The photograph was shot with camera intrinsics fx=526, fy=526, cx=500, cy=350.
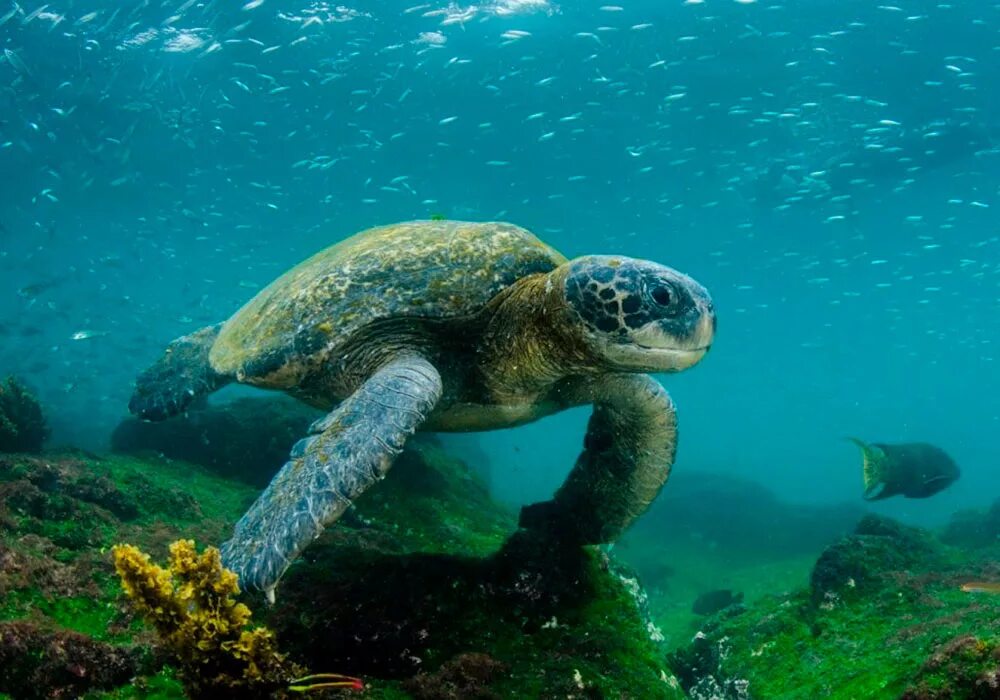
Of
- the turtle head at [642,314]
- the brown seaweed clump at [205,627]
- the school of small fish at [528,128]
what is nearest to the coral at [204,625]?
the brown seaweed clump at [205,627]

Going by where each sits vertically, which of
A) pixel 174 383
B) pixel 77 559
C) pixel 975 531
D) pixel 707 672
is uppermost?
pixel 77 559

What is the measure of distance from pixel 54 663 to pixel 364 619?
54.2 inches

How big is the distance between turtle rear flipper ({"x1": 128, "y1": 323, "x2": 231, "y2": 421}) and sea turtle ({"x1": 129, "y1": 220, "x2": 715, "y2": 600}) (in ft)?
3.65

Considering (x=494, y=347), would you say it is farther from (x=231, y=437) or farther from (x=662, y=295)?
(x=231, y=437)

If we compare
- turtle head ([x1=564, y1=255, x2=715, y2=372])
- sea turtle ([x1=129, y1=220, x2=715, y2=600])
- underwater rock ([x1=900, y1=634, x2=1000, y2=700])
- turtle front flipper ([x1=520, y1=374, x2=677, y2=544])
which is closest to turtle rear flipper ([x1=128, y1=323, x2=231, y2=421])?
sea turtle ([x1=129, y1=220, x2=715, y2=600])

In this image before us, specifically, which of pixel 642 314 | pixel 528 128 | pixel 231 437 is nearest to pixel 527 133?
pixel 528 128

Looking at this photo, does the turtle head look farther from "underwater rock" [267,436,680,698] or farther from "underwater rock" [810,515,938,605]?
"underwater rock" [810,515,938,605]

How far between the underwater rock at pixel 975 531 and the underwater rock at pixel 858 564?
9.99 metres

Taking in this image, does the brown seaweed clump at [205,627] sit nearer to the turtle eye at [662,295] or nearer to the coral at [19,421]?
the turtle eye at [662,295]

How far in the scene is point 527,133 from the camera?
20703 mm

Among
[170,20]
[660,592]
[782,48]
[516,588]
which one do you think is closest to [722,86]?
[782,48]

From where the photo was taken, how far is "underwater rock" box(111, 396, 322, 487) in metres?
8.93

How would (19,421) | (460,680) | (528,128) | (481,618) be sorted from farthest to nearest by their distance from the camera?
(528,128)
(19,421)
(481,618)
(460,680)

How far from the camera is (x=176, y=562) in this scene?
2080mm
